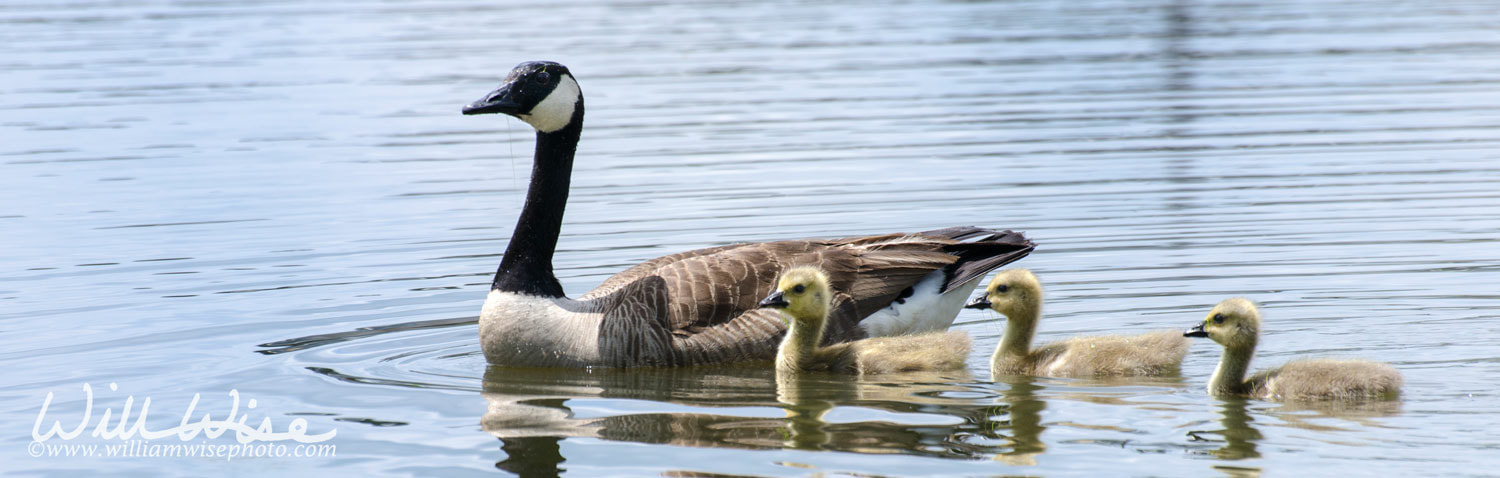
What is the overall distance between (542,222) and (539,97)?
0.79 m

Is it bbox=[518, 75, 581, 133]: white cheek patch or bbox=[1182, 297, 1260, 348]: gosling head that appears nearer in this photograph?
bbox=[1182, 297, 1260, 348]: gosling head

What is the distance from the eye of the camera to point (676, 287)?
417 inches

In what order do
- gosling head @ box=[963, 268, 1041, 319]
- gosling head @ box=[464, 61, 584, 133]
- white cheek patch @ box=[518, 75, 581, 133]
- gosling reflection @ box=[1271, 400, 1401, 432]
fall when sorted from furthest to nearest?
white cheek patch @ box=[518, 75, 581, 133] < gosling head @ box=[464, 61, 584, 133] < gosling head @ box=[963, 268, 1041, 319] < gosling reflection @ box=[1271, 400, 1401, 432]

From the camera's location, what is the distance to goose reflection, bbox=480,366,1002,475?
8.41 metres

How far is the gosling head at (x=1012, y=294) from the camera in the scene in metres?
10.1

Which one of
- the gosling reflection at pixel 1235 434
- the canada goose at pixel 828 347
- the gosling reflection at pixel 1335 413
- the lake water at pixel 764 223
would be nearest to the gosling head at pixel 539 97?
the lake water at pixel 764 223

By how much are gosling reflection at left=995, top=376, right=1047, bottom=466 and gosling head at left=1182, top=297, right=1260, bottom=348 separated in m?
0.89

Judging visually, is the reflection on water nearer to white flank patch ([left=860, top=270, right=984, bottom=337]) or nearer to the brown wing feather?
the brown wing feather

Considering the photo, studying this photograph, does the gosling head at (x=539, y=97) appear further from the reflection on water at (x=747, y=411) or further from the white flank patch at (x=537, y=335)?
the reflection on water at (x=747, y=411)

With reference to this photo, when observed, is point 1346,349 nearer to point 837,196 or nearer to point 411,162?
point 837,196

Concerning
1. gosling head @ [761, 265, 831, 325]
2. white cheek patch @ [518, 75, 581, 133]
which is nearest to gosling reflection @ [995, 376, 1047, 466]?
gosling head @ [761, 265, 831, 325]

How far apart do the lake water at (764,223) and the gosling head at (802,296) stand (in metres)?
0.50

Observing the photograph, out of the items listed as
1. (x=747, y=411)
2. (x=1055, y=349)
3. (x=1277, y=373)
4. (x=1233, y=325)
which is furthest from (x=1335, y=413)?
(x=747, y=411)

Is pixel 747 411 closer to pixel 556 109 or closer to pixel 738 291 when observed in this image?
pixel 738 291
